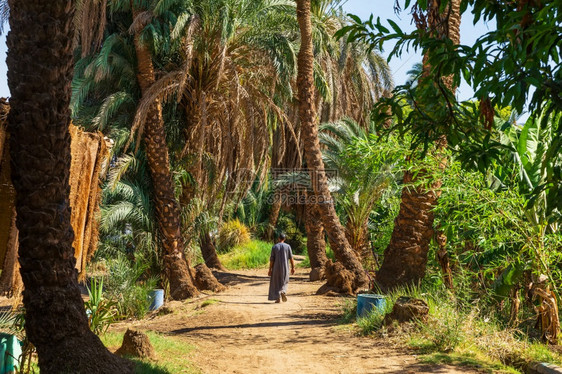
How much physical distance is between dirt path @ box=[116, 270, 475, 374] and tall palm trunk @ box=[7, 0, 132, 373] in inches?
102

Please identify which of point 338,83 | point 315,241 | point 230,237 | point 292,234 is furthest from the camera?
point 292,234

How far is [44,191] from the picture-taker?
523 centimetres

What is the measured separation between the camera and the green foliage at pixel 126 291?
12633mm

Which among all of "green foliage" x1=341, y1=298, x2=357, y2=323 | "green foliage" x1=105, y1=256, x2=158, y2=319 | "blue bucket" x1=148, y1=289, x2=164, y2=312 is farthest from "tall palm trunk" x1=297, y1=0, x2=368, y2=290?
"green foliage" x1=105, y1=256, x2=158, y2=319

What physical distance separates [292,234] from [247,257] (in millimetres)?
5550

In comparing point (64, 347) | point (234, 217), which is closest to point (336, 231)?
point (64, 347)

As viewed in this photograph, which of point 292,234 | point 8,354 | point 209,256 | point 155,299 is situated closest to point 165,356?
point 8,354

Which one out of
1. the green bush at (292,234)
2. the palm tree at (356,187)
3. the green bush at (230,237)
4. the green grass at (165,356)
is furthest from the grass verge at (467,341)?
the green bush at (292,234)

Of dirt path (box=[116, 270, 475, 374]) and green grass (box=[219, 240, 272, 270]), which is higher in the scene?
green grass (box=[219, 240, 272, 270])

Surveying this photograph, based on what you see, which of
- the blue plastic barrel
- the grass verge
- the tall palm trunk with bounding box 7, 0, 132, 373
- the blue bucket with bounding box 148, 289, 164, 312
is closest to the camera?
the tall palm trunk with bounding box 7, 0, 132, 373

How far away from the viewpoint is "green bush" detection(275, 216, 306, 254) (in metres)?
30.0

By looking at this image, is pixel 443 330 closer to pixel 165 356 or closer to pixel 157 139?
pixel 165 356

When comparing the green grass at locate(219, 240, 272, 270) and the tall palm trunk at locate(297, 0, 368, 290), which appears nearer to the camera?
the tall palm trunk at locate(297, 0, 368, 290)

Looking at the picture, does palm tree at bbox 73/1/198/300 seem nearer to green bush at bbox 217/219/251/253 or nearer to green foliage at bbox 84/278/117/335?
green foliage at bbox 84/278/117/335
